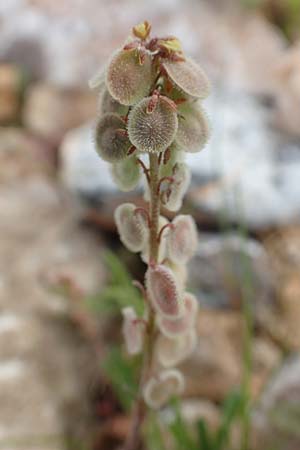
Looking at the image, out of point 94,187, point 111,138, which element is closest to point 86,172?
point 94,187

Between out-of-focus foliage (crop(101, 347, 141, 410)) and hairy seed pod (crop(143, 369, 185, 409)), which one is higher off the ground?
A: out-of-focus foliage (crop(101, 347, 141, 410))

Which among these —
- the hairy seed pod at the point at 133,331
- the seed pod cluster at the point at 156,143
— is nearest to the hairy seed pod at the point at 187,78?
the seed pod cluster at the point at 156,143

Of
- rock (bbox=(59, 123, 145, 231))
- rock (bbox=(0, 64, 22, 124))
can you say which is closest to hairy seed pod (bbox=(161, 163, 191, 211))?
rock (bbox=(59, 123, 145, 231))

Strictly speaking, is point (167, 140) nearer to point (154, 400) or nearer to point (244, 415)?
point (154, 400)

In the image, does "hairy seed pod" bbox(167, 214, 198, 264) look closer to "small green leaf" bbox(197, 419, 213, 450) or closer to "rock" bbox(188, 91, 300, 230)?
"small green leaf" bbox(197, 419, 213, 450)

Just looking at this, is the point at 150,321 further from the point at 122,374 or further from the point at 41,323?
the point at 41,323

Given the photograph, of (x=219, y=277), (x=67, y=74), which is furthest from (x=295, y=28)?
(x=219, y=277)
